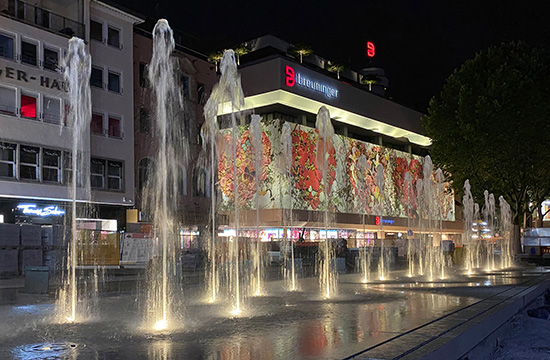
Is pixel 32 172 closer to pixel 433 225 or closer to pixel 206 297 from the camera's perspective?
pixel 206 297

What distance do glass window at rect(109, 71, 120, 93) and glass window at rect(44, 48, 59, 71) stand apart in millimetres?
3279

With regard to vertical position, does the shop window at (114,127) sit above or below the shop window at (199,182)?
above

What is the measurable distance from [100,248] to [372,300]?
1255 cm

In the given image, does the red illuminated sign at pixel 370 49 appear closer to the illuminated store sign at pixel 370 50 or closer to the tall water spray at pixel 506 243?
the illuminated store sign at pixel 370 50

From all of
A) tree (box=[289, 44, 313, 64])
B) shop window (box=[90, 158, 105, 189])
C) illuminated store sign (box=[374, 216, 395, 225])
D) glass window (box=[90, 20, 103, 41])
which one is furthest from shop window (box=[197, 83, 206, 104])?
illuminated store sign (box=[374, 216, 395, 225])

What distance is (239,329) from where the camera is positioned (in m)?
7.56

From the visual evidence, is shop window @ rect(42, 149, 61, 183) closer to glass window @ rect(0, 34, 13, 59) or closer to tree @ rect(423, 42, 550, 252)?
glass window @ rect(0, 34, 13, 59)

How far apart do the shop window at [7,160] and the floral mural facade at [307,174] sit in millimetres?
16746

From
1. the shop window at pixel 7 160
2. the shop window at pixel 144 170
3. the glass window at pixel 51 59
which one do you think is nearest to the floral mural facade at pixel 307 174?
the shop window at pixel 144 170

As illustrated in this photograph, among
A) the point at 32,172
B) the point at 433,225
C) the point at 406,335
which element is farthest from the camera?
the point at 433,225

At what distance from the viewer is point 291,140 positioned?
41.7m

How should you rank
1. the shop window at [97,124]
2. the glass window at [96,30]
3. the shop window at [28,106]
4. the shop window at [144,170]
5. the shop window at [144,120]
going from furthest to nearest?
the shop window at [144,120], the shop window at [144,170], the glass window at [96,30], the shop window at [97,124], the shop window at [28,106]

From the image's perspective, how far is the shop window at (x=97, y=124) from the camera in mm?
29609

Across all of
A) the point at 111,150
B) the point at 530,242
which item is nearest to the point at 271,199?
the point at 111,150
